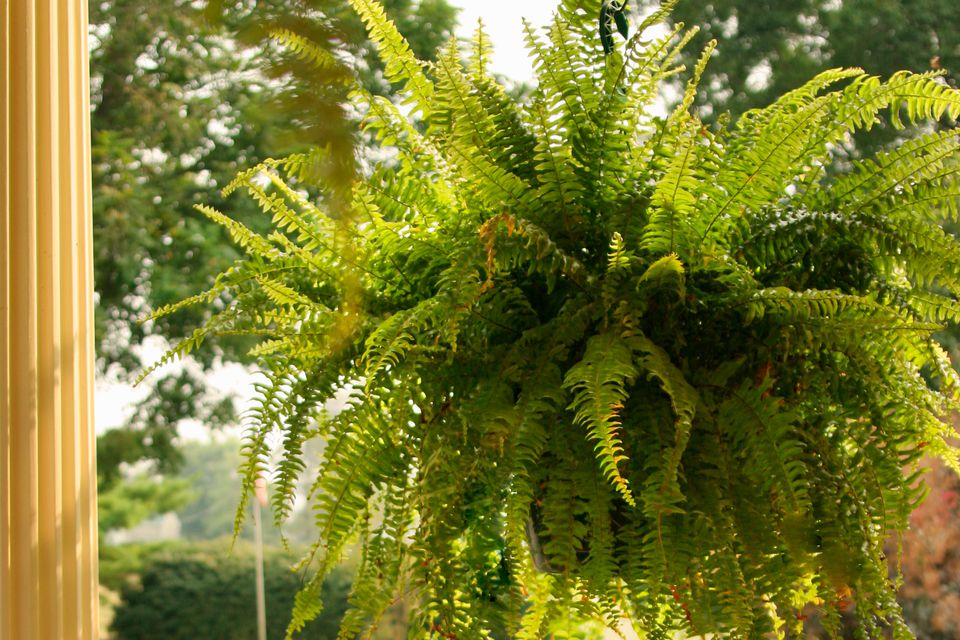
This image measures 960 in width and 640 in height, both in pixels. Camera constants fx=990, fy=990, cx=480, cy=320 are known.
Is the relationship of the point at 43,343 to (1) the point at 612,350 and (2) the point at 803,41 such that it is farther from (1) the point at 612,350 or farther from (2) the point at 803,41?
(2) the point at 803,41

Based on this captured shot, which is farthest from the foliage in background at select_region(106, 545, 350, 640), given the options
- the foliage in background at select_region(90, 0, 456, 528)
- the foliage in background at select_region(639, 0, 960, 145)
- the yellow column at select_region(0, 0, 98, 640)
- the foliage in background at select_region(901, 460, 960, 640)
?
the yellow column at select_region(0, 0, 98, 640)

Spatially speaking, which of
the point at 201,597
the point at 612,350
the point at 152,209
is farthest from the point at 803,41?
the point at 201,597

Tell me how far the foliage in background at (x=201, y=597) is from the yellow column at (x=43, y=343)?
3502mm

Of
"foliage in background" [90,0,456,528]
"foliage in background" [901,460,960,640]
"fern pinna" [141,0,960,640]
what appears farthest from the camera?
"foliage in background" [90,0,456,528]

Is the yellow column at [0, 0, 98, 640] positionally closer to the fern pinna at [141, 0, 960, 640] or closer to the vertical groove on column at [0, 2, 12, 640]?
the vertical groove on column at [0, 2, 12, 640]

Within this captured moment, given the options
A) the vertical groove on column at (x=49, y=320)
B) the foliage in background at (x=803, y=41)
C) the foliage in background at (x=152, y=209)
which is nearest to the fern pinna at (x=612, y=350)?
the vertical groove on column at (x=49, y=320)

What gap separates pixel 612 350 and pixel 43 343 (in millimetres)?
487

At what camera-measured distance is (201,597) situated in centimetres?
432

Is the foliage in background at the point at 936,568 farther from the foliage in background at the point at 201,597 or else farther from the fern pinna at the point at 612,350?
the foliage in background at the point at 201,597

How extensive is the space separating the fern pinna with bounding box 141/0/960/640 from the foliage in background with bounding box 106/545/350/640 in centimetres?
357

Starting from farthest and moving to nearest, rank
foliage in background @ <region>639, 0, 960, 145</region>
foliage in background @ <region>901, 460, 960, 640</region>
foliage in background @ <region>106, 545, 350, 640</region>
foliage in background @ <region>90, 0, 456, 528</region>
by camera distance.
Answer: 1. foliage in background @ <region>106, 545, 350, 640</region>
2. foliage in background @ <region>90, 0, 456, 528</region>
3. foliage in background @ <region>639, 0, 960, 145</region>
4. foliage in background @ <region>901, 460, 960, 640</region>

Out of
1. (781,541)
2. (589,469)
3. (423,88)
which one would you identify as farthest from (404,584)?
(423,88)

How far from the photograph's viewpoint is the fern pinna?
759 millimetres

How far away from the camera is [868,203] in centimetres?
84
